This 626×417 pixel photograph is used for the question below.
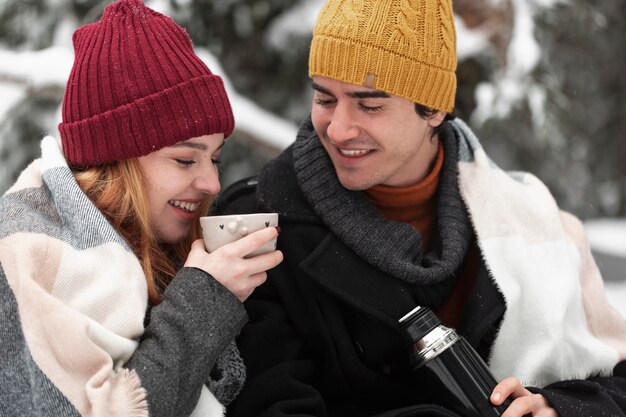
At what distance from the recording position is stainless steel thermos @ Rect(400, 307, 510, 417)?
6.03ft

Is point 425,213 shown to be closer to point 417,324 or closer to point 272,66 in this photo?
point 417,324

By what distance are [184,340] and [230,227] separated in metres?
0.29

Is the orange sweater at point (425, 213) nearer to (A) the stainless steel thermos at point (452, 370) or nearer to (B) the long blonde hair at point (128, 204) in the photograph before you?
(A) the stainless steel thermos at point (452, 370)

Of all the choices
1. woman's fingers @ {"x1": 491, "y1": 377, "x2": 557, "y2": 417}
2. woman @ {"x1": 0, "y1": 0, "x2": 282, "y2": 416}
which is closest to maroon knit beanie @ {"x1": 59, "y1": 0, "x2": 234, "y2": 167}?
woman @ {"x1": 0, "y1": 0, "x2": 282, "y2": 416}

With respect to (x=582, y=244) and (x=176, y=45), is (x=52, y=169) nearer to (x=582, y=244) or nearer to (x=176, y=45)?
(x=176, y=45)

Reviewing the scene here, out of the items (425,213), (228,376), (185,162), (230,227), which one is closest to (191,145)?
(185,162)

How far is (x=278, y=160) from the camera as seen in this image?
93.9 inches

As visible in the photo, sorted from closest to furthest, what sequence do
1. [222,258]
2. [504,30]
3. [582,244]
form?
[222,258] → [582,244] → [504,30]

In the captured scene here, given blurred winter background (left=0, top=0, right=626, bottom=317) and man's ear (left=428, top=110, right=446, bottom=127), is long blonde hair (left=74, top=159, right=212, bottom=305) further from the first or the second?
blurred winter background (left=0, top=0, right=626, bottom=317)

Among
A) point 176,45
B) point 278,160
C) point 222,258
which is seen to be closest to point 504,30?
Result: point 278,160

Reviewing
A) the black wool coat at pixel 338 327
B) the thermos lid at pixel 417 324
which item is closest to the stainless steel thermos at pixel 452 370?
the thermos lid at pixel 417 324

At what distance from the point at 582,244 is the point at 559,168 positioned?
17.4 feet

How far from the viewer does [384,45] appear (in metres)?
2.14

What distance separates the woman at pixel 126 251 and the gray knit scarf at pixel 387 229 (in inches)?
13.5
